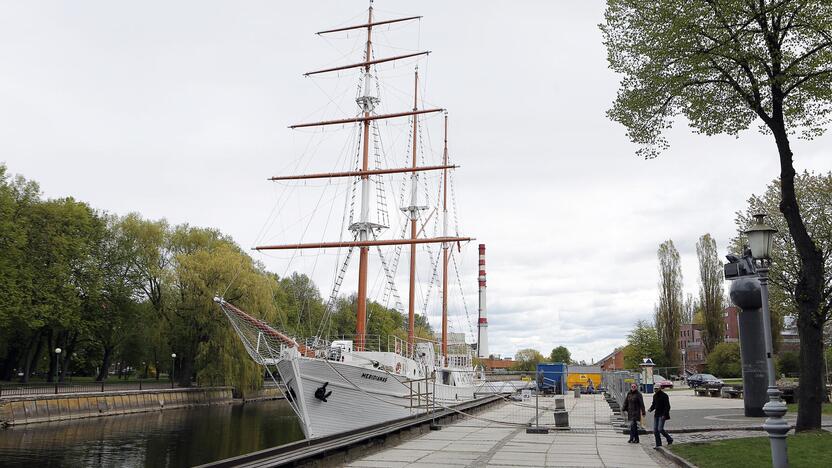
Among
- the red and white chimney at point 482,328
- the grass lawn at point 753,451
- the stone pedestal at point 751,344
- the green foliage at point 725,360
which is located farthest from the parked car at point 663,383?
the red and white chimney at point 482,328

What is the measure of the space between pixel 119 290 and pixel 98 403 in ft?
43.7

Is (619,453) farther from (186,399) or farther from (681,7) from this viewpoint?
(186,399)

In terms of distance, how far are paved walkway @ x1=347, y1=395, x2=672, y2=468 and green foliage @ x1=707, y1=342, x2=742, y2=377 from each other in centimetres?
4255

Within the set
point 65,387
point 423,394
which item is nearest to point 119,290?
point 65,387

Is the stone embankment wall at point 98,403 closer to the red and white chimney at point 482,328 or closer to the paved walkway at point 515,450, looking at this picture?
the red and white chimney at point 482,328

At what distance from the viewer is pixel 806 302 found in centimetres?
1523

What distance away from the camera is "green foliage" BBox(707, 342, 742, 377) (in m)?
56.5

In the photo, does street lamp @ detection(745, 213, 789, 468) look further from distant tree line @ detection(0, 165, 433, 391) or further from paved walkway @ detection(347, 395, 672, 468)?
distant tree line @ detection(0, 165, 433, 391)

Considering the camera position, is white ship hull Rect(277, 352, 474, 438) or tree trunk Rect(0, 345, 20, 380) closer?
white ship hull Rect(277, 352, 474, 438)

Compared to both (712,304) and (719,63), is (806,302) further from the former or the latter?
(712,304)

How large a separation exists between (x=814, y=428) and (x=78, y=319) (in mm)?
43303

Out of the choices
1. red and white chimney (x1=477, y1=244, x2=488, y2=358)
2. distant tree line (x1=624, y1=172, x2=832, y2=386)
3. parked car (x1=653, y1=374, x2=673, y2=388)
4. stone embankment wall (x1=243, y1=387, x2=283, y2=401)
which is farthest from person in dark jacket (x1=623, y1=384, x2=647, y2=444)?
red and white chimney (x1=477, y1=244, x2=488, y2=358)

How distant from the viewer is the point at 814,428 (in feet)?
48.4

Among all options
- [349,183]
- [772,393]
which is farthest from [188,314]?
[772,393]
